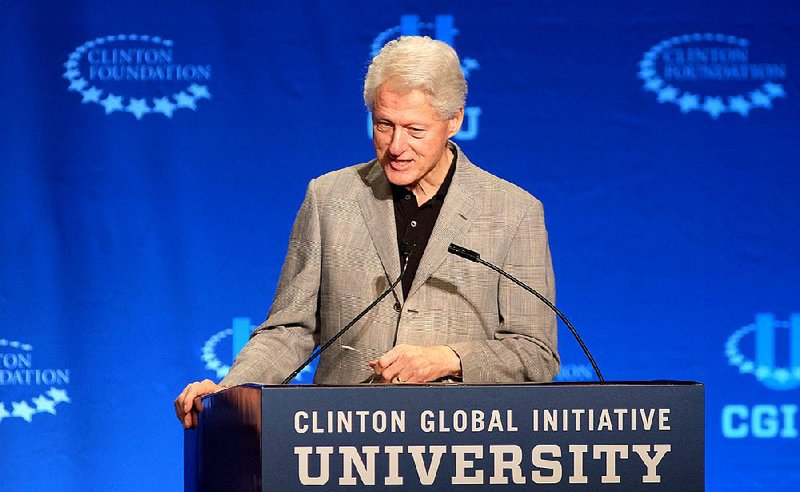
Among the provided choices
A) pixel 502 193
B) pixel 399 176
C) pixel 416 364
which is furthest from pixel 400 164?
pixel 416 364

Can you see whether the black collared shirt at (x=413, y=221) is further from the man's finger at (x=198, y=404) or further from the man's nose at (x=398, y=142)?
the man's finger at (x=198, y=404)

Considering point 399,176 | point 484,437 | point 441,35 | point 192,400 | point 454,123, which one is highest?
point 441,35

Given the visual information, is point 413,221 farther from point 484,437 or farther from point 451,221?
point 484,437

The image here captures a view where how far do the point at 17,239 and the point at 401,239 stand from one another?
5.77ft

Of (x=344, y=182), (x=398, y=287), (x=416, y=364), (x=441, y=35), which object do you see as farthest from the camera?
(x=441, y=35)

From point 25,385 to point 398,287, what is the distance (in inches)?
69.5

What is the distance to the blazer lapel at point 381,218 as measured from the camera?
2.12 metres

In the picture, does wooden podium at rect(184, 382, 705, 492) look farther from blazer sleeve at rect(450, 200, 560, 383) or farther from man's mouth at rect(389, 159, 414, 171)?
man's mouth at rect(389, 159, 414, 171)

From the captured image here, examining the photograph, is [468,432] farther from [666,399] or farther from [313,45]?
[313,45]

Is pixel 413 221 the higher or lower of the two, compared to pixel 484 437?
higher

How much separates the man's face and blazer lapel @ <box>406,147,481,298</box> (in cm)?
9

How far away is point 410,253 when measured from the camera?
2090 mm

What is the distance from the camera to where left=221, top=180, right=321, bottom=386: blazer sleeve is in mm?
2061

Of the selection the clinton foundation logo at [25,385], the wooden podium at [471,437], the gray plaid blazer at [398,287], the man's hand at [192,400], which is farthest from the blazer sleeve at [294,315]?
the clinton foundation logo at [25,385]
